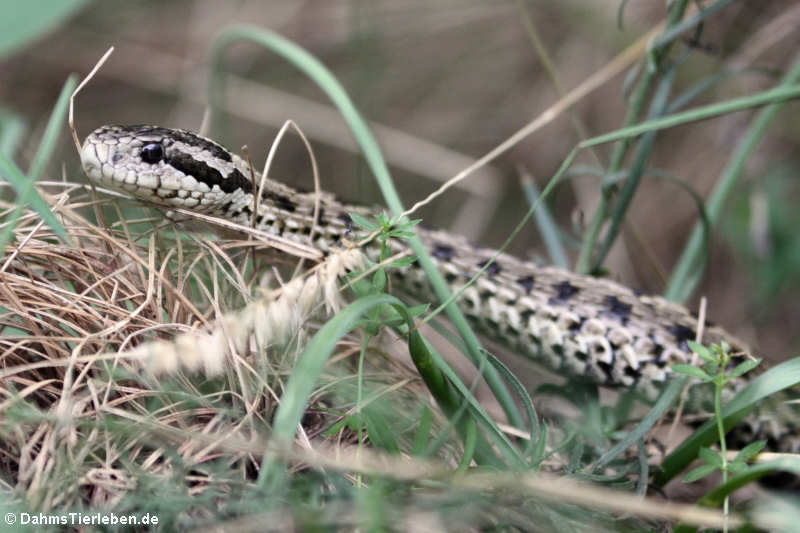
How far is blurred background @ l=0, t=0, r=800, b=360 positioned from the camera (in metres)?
5.47

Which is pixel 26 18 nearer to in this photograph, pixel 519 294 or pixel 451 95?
pixel 519 294

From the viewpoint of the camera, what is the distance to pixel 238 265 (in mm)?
2586

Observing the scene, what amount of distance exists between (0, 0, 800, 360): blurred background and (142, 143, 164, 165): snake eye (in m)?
2.67

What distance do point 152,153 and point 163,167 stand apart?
0.07m

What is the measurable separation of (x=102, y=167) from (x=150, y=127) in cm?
34

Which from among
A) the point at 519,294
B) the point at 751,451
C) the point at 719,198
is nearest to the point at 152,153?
the point at 519,294

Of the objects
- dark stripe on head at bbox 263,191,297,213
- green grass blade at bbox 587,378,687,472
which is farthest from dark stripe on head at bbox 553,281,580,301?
dark stripe on head at bbox 263,191,297,213

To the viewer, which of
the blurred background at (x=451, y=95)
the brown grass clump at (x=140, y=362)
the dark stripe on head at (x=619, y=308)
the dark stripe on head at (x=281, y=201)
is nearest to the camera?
the brown grass clump at (x=140, y=362)

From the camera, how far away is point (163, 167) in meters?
2.66

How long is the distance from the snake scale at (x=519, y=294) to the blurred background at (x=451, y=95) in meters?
2.10

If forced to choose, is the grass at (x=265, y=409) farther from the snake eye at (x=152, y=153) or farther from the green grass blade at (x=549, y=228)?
the green grass blade at (x=549, y=228)

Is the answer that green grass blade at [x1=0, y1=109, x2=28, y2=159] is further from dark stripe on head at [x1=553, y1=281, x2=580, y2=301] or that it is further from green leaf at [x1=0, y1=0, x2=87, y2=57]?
dark stripe on head at [x1=553, y1=281, x2=580, y2=301]

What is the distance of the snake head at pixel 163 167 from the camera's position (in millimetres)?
2533

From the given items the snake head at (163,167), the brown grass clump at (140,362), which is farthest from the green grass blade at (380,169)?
the snake head at (163,167)
